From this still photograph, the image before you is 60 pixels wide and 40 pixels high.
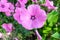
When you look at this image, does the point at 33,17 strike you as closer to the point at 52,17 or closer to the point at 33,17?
the point at 33,17

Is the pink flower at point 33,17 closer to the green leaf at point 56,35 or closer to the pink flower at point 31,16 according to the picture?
the pink flower at point 31,16

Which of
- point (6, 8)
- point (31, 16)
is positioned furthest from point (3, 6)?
point (31, 16)

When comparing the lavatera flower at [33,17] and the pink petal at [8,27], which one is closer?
the lavatera flower at [33,17]

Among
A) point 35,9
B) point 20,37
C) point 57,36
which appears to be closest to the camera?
point 35,9

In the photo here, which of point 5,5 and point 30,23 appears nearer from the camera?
point 30,23

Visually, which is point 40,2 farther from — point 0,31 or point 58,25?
point 0,31

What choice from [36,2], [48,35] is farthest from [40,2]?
[48,35]

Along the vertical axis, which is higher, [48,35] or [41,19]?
[41,19]

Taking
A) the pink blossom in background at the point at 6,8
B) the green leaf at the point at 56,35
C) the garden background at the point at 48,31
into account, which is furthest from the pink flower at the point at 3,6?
the green leaf at the point at 56,35
